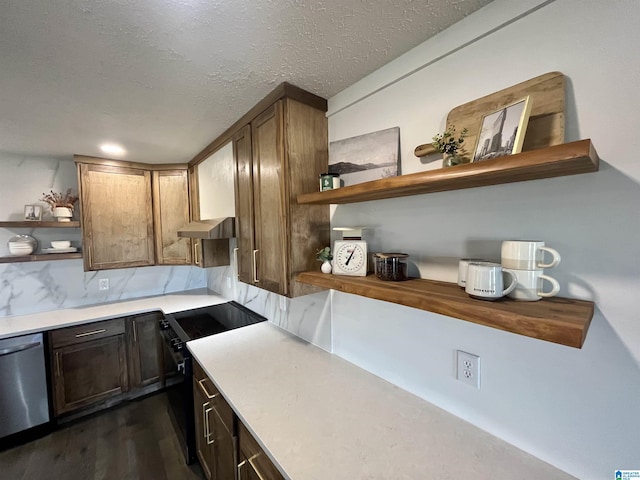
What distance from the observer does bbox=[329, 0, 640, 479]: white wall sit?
664 millimetres

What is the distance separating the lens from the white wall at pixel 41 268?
2.26 meters

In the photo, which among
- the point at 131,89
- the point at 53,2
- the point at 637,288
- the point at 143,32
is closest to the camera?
the point at 637,288

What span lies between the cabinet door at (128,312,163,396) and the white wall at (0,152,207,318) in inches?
24.1

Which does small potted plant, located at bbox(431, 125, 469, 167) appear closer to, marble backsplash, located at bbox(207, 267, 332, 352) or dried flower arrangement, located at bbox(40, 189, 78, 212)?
marble backsplash, located at bbox(207, 267, 332, 352)

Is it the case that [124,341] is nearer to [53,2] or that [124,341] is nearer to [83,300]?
[83,300]

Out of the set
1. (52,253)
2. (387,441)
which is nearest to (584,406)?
(387,441)

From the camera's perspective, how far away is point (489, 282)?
2.37 ft

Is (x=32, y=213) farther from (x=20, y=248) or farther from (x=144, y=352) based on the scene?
(x=144, y=352)

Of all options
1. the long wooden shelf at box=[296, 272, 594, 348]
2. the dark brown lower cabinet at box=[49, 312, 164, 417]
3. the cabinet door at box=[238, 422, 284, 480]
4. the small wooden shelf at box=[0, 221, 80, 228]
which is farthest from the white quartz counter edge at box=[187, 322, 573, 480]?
the small wooden shelf at box=[0, 221, 80, 228]

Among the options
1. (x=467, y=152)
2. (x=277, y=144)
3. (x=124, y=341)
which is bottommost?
(x=124, y=341)

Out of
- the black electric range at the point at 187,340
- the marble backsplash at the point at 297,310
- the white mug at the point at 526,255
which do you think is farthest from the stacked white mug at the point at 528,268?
the black electric range at the point at 187,340

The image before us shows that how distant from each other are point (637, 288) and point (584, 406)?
36 centimetres

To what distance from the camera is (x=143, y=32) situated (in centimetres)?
93

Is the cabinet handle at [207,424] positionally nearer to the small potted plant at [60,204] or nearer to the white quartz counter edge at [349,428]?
the white quartz counter edge at [349,428]
